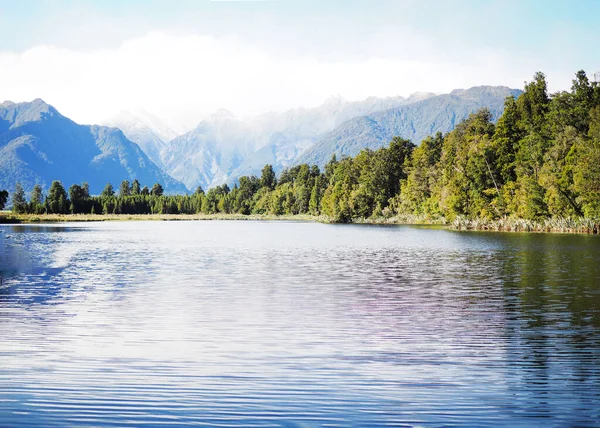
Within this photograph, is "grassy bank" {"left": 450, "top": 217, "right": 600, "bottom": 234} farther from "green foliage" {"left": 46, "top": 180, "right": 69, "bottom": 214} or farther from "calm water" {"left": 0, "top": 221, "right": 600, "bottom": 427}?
"green foliage" {"left": 46, "top": 180, "right": 69, "bottom": 214}

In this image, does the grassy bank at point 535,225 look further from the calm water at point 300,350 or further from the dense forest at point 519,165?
the calm water at point 300,350

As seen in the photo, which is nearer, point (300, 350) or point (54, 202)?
point (300, 350)

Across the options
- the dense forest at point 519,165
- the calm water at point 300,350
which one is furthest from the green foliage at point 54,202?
the calm water at point 300,350

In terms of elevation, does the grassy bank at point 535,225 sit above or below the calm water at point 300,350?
above

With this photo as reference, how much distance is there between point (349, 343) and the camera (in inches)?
634

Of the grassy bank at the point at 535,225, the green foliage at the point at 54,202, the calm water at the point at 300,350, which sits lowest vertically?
the calm water at the point at 300,350

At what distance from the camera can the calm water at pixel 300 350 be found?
1057 cm

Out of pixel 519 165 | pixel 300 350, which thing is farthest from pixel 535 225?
pixel 300 350

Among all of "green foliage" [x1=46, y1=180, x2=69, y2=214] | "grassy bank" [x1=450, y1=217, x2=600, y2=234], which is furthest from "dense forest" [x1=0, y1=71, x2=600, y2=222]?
"green foliage" [x1=46, y1=180, x2=69, y2=214]

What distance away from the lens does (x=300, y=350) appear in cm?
1529

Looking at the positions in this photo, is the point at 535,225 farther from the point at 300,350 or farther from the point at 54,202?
the point at 54,202

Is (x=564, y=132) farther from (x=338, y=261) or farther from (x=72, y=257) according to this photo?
(x=72, y=257)

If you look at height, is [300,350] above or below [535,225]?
below

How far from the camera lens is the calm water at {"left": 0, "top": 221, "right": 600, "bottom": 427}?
10.6 m
